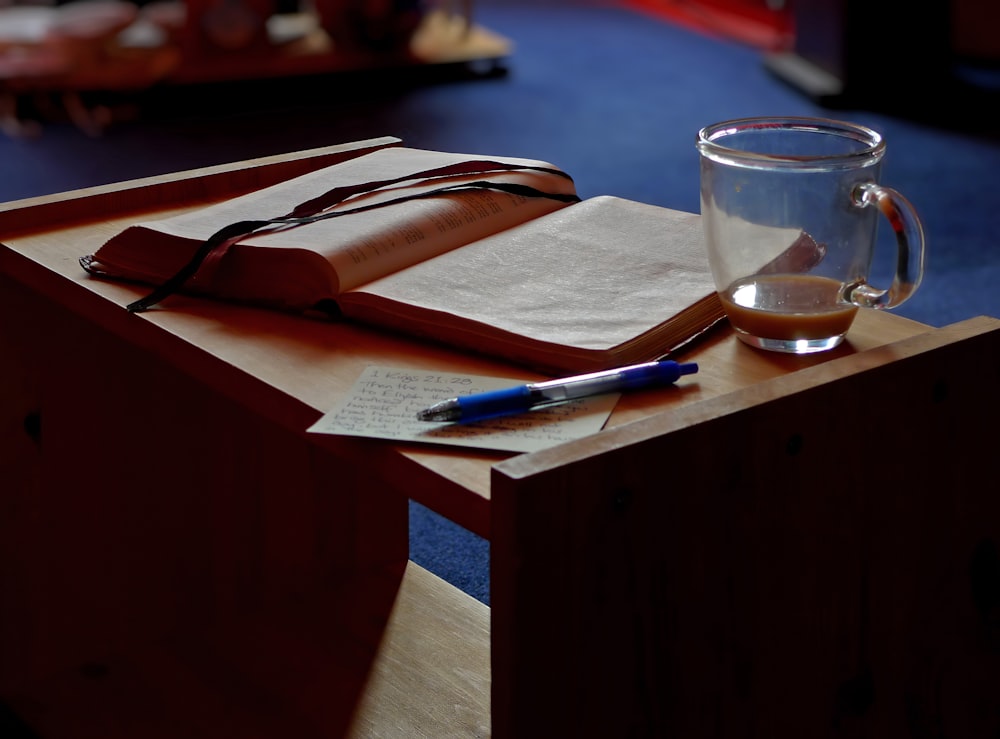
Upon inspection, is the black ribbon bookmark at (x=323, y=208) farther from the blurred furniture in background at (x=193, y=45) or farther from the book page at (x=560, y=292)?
the blurred furniture in background at (x=193, y=45)

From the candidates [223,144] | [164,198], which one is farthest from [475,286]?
[223,144]

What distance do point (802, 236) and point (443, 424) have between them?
9.0 inches

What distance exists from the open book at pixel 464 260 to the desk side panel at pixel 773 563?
0.36 feet

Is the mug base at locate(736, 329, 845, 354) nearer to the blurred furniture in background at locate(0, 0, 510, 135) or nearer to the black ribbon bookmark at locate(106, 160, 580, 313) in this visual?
the black ribbon bookmark at locate(106, 160, 580, 313)

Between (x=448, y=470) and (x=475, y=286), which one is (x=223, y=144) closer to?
(x=475, y=286)

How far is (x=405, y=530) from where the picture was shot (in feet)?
4.07

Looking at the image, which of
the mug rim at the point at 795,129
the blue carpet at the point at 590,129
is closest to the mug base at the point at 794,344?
the mug rim at the point at 795,129

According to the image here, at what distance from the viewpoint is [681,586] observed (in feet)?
2.02

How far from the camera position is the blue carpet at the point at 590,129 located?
2.51 m

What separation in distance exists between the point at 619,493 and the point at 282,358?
0.80 feet

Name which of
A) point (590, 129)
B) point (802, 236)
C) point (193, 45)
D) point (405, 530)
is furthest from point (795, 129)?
point (193, 45)

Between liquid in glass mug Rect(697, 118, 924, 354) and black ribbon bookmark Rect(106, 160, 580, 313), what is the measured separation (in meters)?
0.23

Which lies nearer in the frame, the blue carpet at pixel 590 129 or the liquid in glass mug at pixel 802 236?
the liquid in glass mug at pixel 802 236

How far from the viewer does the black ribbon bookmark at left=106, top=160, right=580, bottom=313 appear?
0.81m
